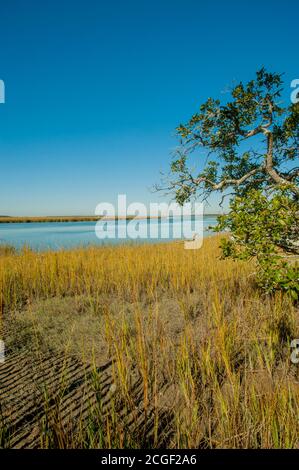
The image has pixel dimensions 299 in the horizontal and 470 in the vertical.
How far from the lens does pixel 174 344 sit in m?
3.11

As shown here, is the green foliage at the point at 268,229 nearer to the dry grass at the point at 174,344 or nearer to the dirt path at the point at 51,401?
the dry grass at the point at 174,344

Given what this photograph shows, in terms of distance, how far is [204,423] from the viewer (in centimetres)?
191

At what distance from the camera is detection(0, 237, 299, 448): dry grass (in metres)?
1.73

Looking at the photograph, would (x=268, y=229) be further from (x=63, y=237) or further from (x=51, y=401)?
(x=63, y=237)

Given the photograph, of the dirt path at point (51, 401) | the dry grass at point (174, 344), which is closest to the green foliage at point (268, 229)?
the dry grass at point (174, 344)

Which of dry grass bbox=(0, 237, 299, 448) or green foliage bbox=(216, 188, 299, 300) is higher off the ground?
green foliage bbox=(216, 188, 299, 300)

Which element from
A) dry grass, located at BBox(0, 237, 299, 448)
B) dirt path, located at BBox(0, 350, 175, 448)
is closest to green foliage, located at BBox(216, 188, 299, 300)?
dry grass, located at BBox(0, 237, 299, 448)

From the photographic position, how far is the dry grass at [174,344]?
1.73 metres

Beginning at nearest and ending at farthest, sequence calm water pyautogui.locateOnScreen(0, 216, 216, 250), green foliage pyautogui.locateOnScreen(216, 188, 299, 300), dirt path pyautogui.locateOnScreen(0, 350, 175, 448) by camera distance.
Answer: dirt path pyautogui.locateOnScreen(0, 350, 175, 448)
green foliage pyautogui.locateOnScreen(216, 188, 299, 300)
calm water pyautogui.locateOnScreen(0, 216, 216, 250)

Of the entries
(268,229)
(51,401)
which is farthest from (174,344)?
(268,229)

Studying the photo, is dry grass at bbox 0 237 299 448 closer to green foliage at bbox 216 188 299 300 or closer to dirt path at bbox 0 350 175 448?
dirt path at bbox 0 350 175 448
